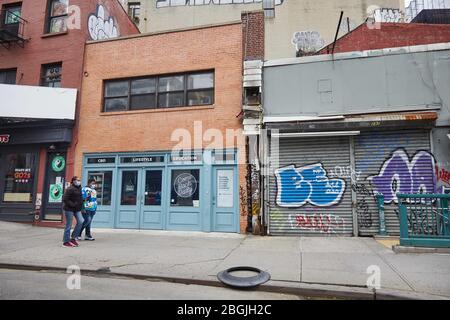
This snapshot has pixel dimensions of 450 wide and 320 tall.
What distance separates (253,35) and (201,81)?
2586 mm

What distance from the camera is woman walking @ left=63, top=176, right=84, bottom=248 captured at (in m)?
9.12

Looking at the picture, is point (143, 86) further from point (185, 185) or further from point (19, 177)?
point (19, 177)

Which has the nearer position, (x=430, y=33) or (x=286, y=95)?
(x=286, y=95)

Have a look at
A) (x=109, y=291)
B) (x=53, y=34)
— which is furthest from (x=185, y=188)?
(x=53, y=34)

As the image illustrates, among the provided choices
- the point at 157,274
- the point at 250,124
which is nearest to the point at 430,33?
the point at 250,124

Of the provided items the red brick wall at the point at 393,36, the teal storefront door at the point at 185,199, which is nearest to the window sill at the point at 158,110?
the teal storefront door at the point at 185,199

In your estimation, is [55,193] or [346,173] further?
Answer: [55,193]

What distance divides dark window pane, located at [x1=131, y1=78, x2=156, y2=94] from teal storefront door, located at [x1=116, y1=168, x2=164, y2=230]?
3217mm

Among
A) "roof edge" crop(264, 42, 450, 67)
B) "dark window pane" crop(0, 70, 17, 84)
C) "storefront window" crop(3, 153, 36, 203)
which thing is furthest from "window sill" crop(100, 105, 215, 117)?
"dark window pane" crop(0, 70, 17, 84)

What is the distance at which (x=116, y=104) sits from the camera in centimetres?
1351

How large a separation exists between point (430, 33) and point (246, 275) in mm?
13152
